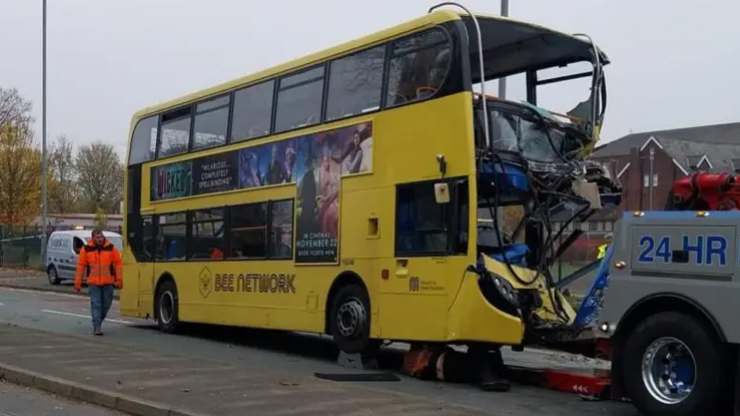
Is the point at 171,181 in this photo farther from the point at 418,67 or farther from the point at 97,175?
the point at 97,175

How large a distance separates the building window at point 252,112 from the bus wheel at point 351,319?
10.3 ft

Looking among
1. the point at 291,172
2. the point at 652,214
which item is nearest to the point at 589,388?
the point at 652,214

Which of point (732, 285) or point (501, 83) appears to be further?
point (501, 83)

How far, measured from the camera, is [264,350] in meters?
14.2

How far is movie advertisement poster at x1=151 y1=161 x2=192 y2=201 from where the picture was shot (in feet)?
52.3

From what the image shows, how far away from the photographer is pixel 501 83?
491 inches

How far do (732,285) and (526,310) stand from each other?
309 centimetres

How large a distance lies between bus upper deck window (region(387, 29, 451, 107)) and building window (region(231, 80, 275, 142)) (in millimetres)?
2978

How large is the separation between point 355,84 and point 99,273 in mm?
6465

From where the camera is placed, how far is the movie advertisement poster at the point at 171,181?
1595 cm

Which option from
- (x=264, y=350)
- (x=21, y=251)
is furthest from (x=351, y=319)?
(x=21, y=251)

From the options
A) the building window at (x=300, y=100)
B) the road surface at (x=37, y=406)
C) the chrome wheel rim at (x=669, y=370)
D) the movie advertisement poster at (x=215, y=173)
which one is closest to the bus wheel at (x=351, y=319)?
the building window at (x=300, y=100)

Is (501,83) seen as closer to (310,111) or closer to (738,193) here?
(310,111)

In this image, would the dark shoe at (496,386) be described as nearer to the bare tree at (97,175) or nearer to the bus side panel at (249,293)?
the bus side panel at (249,293)
